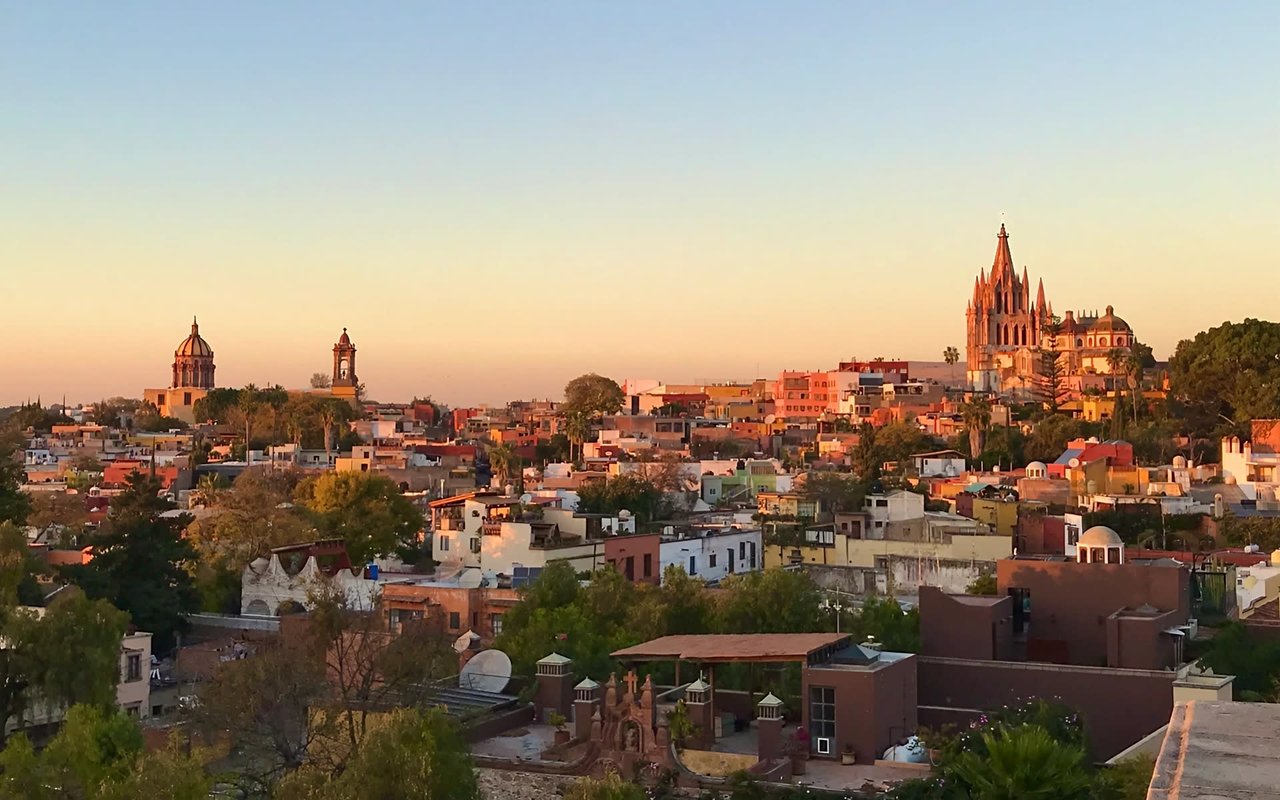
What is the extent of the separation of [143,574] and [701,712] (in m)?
15.0

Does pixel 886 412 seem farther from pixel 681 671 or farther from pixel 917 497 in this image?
pixel 681 671

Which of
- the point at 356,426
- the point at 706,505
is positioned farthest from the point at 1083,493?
the point at 356,426

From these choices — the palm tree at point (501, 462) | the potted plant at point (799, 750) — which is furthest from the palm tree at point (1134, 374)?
the potted plant at point (799, 750)

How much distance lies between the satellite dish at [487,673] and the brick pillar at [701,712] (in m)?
4.67

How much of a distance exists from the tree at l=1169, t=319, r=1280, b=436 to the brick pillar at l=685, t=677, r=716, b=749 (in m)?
41.1

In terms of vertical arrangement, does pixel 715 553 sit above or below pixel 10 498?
below

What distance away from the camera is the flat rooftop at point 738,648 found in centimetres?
1969

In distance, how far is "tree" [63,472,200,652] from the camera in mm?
29844

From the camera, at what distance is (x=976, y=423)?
61969 millimetres

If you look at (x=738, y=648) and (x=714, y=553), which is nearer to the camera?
(x=738, y=648)

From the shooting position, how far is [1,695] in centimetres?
2194

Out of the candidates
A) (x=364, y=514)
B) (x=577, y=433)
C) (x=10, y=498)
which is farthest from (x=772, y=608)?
(x=577, y=433)

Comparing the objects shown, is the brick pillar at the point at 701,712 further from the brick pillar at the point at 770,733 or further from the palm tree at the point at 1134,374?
the palm tree at the point at 1134,374

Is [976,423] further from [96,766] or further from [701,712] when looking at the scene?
[96,766]
